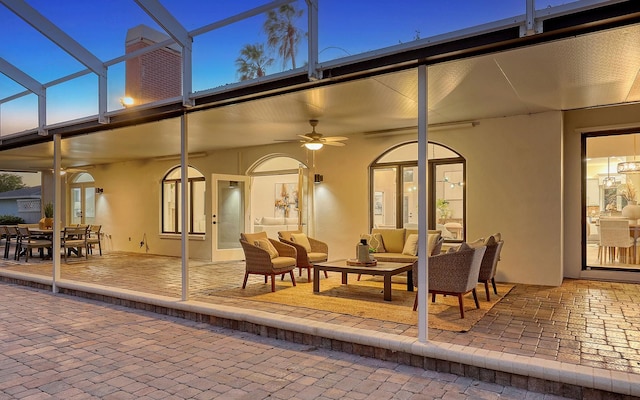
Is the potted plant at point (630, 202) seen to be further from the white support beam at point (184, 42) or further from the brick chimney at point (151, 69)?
the brick chimney at point (151, 69)

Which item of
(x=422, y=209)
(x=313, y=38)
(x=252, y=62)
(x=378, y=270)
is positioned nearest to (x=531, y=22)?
(x=422, y=209)

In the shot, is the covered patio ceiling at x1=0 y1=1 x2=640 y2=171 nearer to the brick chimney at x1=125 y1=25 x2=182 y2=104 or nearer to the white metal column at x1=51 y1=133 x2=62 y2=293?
the brick chimney at x1=125 y1=25 x2=182 y2=104

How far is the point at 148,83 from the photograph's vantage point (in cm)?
580

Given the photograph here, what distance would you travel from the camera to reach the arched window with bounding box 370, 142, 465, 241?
7605mm

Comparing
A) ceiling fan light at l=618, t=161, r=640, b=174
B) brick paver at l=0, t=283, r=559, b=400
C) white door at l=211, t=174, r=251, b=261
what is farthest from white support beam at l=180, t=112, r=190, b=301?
ceiling fan light at l=618, t=161, r=640, b=174

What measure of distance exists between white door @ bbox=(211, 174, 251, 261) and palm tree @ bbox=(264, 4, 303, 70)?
17.8 ft

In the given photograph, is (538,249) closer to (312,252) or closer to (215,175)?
(312,252)

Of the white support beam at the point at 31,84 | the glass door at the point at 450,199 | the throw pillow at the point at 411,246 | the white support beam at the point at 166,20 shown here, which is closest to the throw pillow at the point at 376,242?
the throw pillow at the point at 411,246

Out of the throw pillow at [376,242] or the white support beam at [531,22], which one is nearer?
the white support beam at [531,22]

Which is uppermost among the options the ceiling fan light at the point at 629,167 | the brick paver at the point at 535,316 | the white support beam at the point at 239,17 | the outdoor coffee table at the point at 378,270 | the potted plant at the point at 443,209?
the white support beam at the point at 239,17

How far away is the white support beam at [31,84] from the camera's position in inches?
286

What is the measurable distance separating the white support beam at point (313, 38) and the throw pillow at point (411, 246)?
3.70m

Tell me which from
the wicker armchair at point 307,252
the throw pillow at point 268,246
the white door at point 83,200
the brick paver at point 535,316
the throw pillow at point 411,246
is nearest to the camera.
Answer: the brick paver at point 535,316

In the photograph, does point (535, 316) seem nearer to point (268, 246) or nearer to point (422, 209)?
point (422, 209)
